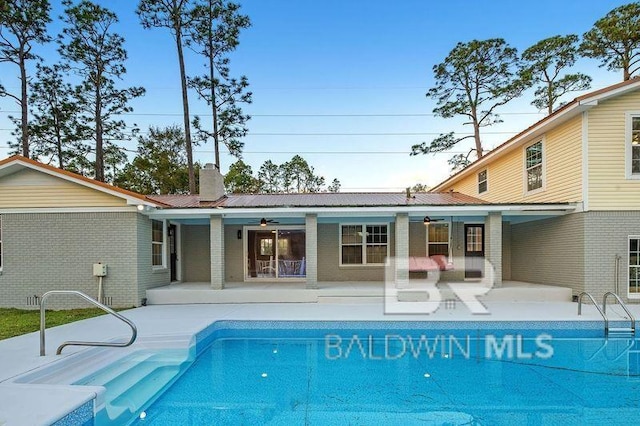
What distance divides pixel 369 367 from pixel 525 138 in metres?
9.82

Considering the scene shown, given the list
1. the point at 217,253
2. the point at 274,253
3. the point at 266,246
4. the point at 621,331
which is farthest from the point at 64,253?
the point at 621,331

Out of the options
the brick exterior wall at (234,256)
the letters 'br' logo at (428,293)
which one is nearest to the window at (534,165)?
the letters 'br' logo at (428,293)

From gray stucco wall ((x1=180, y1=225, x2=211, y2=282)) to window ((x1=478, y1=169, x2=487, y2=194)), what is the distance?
39.5 ft

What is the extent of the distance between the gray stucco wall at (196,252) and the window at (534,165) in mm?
11684

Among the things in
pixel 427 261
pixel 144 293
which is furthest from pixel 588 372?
pixel 144 293

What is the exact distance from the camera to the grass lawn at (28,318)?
7387 millimetres

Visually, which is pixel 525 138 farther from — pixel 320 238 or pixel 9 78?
pixel 9 78

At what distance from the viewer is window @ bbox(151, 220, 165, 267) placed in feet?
38.4

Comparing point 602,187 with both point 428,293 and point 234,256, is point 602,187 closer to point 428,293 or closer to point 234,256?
point 428,293

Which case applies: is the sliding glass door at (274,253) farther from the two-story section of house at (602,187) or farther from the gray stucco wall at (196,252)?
the two-story section of house at (602,187)

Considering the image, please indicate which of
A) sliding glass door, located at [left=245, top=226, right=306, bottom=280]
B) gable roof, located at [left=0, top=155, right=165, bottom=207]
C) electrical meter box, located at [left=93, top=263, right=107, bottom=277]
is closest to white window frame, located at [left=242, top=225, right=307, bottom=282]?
sliding glass door, located at [left=245, top=226, right=306, bottom=280]

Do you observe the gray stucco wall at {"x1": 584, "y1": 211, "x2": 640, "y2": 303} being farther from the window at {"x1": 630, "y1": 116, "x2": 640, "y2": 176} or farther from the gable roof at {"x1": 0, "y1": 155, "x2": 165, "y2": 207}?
the gable roof at {"x1": 0, "y1": 155, "x2": 165, "y2": 207}

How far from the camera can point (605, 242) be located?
389 inches

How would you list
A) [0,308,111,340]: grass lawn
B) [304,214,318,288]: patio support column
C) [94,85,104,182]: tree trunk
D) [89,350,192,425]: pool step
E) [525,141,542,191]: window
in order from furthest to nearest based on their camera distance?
[94,85,104,182]: tree trunk
[525,141,542,191]: window
[304,214,318,288]: patio support column
[0,308,111,340]: grass lawn
[89,350,192,425]: pool step
